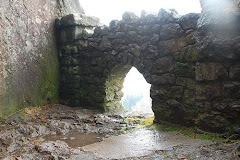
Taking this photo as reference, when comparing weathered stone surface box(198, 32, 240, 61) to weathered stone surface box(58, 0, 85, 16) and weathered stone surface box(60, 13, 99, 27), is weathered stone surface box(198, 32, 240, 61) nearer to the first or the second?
weathered stone surface box(60, 13, 99, 27)

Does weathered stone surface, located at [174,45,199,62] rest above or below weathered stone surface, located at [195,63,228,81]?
above

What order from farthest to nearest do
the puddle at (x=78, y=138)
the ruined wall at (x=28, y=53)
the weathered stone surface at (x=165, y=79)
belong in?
the ruined wall at (x=28, y=53) → the weathered stone surface at (x=165, y=79) → the puddle at (x=78, y=138)

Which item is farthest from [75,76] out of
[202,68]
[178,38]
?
[202,68]

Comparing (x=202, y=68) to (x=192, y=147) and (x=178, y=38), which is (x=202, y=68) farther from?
(x=192, y=147)

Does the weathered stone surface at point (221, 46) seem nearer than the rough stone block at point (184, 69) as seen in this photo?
Yes

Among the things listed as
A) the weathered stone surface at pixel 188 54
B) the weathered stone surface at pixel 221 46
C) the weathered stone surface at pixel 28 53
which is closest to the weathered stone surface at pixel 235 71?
the weathered stone surface at pixel 221 46

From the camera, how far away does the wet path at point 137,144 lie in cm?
244

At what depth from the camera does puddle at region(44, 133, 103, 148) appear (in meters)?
2.88

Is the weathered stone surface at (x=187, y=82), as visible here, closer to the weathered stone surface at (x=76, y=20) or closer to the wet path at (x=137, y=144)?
the wet path at (x=137, y=144)

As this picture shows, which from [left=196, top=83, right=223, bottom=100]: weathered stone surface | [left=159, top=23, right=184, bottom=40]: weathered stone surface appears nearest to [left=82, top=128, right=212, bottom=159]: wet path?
[left=196, top=83, right=223, bottom=100]: weathered stone surface

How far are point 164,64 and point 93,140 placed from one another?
1561mm

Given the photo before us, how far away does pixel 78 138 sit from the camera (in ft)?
10.1

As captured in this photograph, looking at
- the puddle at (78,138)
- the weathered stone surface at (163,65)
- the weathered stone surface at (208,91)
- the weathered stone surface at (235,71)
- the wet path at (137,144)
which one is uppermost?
the weathered stone surface at (163,65)

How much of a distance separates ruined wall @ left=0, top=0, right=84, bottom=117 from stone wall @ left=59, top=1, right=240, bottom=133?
0.28m
